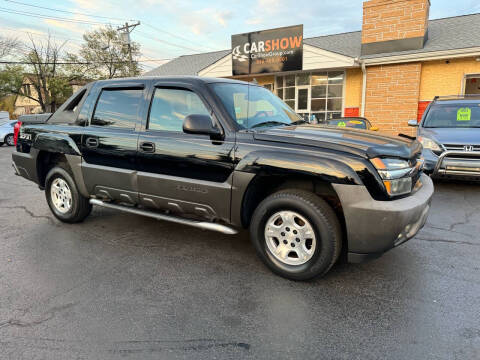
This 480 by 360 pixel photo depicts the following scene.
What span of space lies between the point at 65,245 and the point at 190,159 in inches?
75.5

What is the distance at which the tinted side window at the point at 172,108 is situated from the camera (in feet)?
11.4

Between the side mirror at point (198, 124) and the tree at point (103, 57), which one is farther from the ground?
the tree at point (103, 57)

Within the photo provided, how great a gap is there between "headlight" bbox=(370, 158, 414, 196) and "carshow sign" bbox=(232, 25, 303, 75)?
12.1 metres

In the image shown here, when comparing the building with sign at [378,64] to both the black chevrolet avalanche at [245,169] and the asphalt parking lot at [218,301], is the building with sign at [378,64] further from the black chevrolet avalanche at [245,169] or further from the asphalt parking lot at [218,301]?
the black chevrolet avalanche at [245,169]

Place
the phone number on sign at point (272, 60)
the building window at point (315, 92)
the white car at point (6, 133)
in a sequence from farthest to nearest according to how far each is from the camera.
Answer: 1. the white car at point (6, 133)
2. the building window at point (315, 92)
3. the phone number on sign at point (272, 60)

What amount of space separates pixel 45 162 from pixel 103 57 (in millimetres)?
42334

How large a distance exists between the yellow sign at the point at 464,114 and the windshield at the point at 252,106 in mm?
4700

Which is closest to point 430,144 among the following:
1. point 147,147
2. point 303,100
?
point 147,147

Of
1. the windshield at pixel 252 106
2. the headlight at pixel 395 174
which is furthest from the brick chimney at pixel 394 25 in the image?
the headlight at pixel 395 174

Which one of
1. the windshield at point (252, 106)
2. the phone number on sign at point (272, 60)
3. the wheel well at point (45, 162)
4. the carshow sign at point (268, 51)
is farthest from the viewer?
the phone number on sign at point (272, 60)

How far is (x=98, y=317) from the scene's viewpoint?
2.54 metres

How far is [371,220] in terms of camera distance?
264 centimetres

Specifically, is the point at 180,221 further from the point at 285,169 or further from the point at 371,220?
the point at 371,220

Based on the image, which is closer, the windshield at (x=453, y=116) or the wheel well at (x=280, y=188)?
the wheel well at (x=280, y=188)
